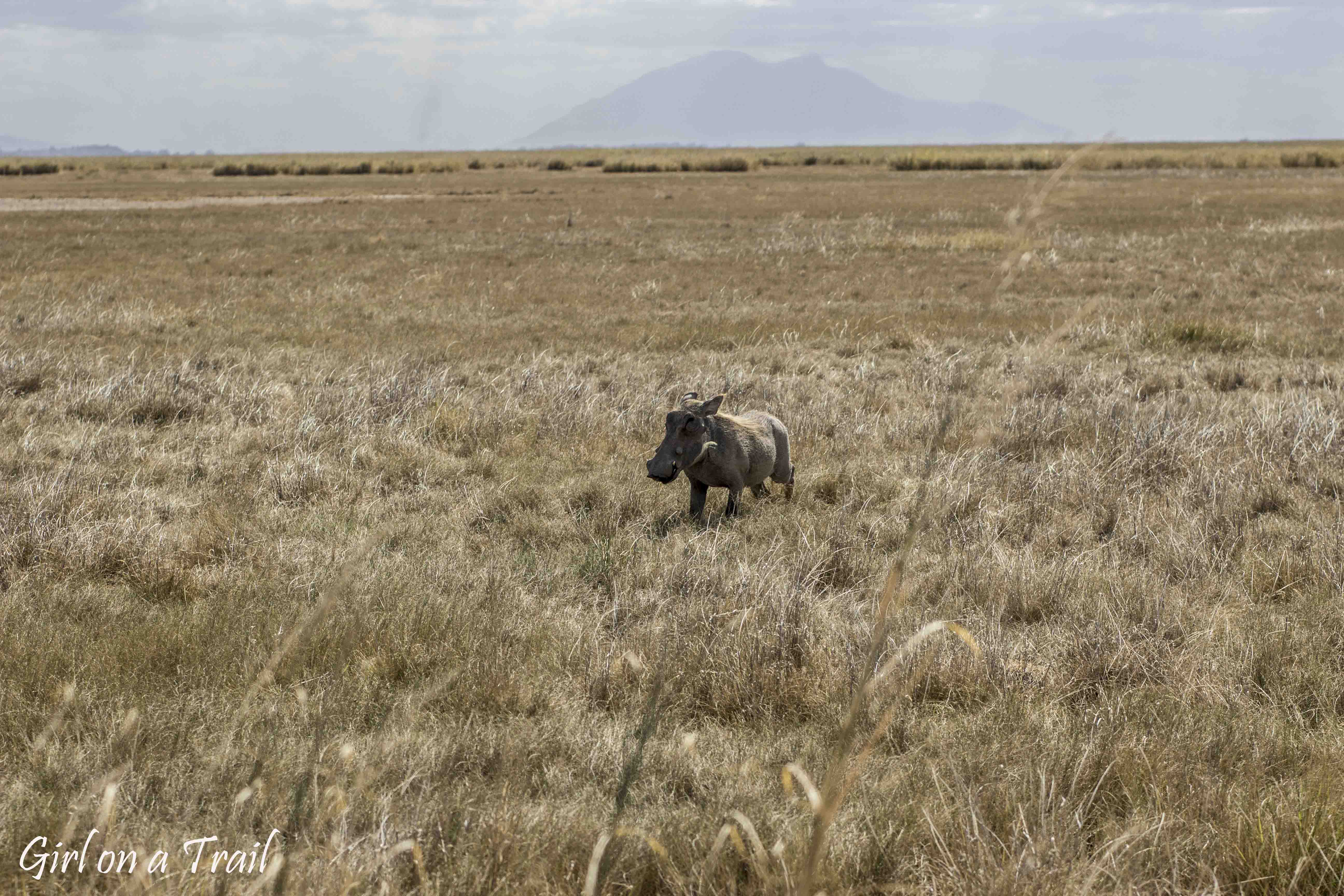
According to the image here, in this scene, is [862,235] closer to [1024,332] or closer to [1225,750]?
[1024,332]

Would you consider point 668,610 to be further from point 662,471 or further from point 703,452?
point 703,452

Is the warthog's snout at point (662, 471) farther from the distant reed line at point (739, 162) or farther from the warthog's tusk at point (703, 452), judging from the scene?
the distant reed line at point (739, 162)

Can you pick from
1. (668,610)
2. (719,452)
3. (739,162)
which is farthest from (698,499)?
(739,162)

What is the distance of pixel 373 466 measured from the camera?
7.26m

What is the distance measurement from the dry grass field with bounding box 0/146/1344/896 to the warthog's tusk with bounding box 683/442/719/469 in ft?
1.58

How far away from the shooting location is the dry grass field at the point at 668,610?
2.68 meters

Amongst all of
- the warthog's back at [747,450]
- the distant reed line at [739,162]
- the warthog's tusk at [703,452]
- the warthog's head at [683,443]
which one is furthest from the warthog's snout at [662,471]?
the distant reed line at [739,162]

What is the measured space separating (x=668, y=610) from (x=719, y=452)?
6.00 feet

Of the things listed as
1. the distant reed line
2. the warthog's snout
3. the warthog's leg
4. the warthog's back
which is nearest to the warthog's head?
the warthog's snout

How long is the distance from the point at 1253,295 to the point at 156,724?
58.9 feet

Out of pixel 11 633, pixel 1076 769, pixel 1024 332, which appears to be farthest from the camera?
pixel 1024 332

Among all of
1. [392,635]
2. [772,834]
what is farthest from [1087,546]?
[392,635]

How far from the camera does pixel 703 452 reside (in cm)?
596

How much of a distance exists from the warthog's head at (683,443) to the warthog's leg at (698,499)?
33 cm
